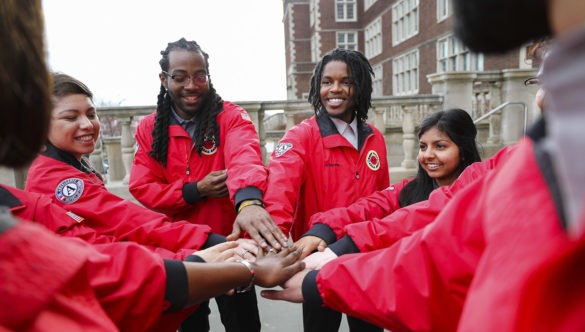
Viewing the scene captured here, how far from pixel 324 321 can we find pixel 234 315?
57 centimetres

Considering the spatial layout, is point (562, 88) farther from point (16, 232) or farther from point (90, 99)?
point (90, 99)

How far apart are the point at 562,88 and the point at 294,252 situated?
5.03 feet

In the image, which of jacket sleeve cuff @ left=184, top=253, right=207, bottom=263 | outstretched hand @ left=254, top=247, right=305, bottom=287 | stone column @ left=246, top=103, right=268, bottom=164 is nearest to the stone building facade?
stone column @ left=246, top=103, right=268, bottom=164

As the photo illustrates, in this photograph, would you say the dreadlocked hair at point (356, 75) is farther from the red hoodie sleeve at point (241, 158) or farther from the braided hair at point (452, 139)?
the red hoodie sleeve at point (241, 158)

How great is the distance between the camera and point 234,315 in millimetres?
2539

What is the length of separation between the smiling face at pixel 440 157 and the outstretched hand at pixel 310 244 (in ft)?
2.68

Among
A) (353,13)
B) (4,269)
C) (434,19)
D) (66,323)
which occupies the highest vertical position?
(353,13)

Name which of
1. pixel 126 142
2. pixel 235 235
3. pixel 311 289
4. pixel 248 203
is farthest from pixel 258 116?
pixel 311 289

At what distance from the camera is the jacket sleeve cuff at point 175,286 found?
49.1 inches

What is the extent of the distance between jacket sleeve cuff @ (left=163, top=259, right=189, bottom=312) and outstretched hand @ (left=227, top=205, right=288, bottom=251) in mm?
740

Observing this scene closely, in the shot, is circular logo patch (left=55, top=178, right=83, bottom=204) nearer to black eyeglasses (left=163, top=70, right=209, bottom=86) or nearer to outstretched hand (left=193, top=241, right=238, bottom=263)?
outstretched hand (left=193, top=241, right=238, bottom=263)

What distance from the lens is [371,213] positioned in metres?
2.29

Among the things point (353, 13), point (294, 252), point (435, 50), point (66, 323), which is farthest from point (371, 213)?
point (353, 13)

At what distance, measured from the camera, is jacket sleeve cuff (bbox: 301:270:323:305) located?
1.54m
